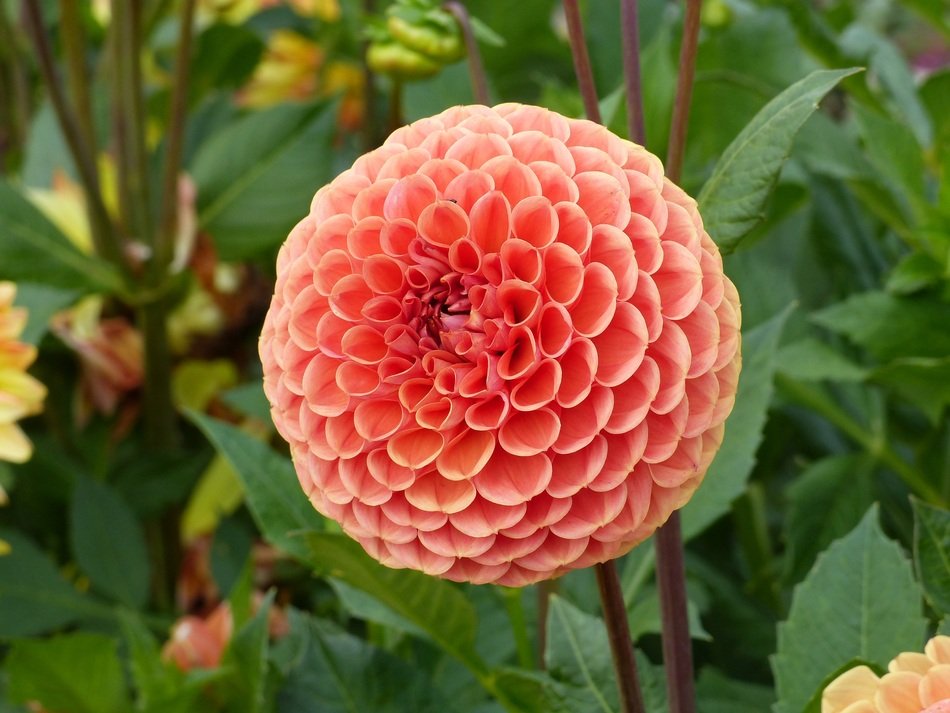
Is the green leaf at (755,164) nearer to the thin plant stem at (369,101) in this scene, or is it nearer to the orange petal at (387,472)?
the orange petal at (387,472)

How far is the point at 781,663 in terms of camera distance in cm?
46

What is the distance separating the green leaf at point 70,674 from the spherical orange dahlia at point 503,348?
27 cm

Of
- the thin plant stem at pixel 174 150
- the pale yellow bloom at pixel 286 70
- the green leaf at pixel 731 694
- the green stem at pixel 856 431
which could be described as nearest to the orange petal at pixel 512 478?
the green leaf at pixel 731 694

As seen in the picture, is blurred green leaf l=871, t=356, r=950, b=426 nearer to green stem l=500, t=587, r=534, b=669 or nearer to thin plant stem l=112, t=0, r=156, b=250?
green stem l=500, t=587, r=534, b=669

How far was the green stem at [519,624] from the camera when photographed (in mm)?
558

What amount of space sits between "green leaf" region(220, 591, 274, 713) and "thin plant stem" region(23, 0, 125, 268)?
13.1 inches

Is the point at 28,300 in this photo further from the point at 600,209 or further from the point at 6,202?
the point at 600,209

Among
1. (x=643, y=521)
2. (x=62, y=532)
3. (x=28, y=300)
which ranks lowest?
(x=62, y=532)

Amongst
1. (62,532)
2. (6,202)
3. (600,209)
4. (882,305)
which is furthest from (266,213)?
(600,209)

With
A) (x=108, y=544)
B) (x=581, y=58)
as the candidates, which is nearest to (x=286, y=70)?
(x=108, y=544)

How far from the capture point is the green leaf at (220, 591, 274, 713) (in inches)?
21.2

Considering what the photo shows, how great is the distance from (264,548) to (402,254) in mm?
597

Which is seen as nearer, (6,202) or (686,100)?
(686,100)

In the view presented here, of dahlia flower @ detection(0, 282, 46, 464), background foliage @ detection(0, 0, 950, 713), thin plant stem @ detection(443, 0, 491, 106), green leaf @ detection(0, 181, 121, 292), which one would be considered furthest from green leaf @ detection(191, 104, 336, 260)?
thin plant stem @ detection(443, 0, 491, 106)
